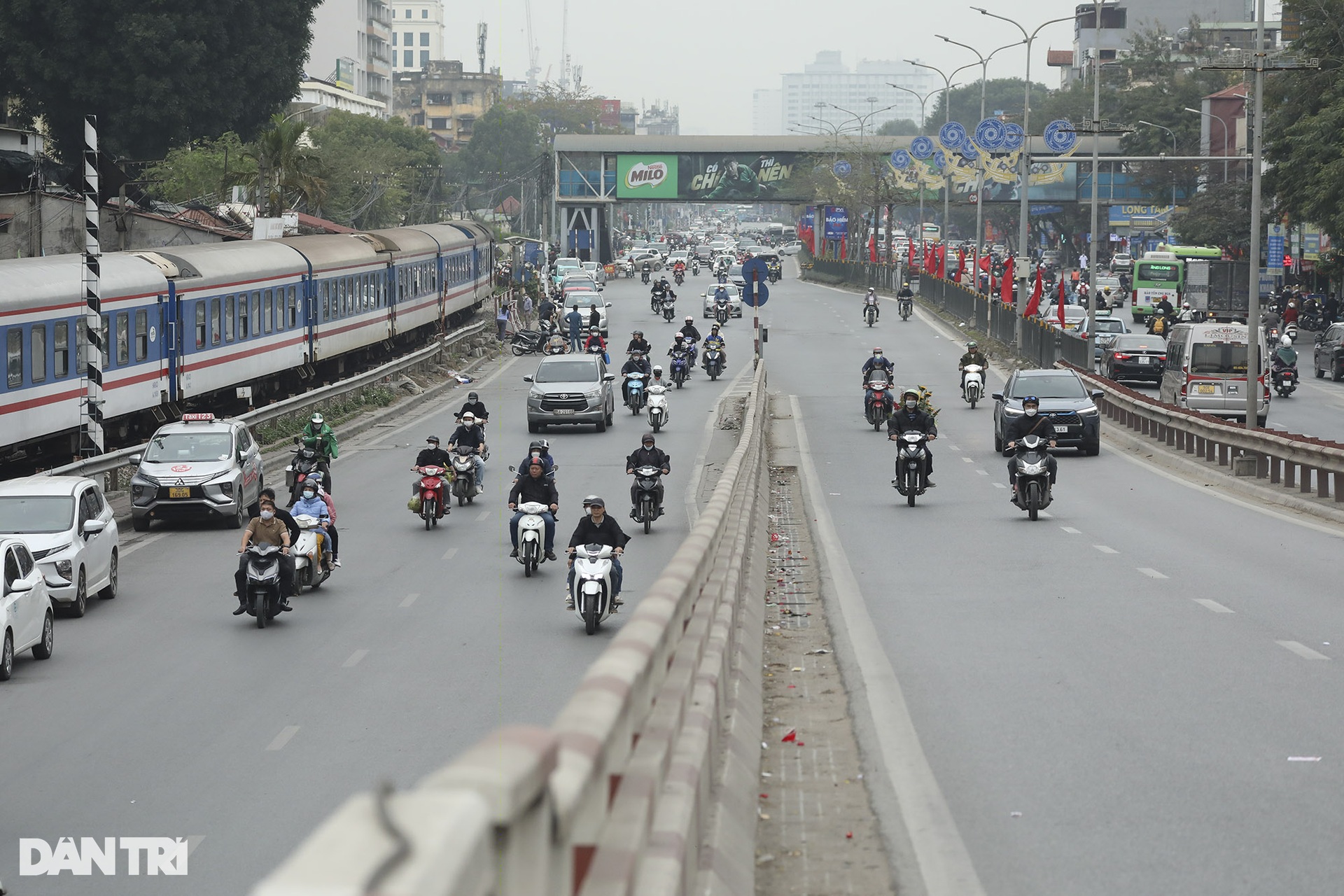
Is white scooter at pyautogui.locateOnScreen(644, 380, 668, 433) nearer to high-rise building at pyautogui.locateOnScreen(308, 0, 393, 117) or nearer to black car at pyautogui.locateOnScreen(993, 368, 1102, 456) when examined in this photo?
black car at pyautogui.locateOnScreen(993, 368, 1102, 456)

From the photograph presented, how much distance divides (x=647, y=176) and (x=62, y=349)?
9597 centimetres

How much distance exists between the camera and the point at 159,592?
765 inches

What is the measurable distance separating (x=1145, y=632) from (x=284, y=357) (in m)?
29.0

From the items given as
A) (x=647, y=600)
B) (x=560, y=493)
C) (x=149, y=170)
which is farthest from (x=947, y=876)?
(x=149, y=170)

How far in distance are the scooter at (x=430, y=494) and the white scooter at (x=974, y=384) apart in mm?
23322

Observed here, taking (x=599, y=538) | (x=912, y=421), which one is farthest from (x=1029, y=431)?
(x=599, y=538)

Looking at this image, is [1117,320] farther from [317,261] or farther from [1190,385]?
[317,261]

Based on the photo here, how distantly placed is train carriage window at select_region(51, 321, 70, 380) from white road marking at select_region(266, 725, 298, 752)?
15.9 m

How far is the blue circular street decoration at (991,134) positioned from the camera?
55.5 metres

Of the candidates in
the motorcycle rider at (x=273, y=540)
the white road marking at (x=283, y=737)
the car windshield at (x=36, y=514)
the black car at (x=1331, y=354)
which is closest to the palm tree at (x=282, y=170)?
the black car at (x=1331, y=354)

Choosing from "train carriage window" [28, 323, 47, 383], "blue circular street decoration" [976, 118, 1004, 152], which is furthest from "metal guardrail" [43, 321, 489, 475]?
"blue circular street decoration" [976, 118, 1004, 152]

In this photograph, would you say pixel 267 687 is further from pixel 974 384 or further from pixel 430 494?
pixel 974 384

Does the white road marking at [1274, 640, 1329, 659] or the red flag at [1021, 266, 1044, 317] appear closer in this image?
the white road marking at [1274, 640, 1329, 659]

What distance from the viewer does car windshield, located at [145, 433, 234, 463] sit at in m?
24.7
